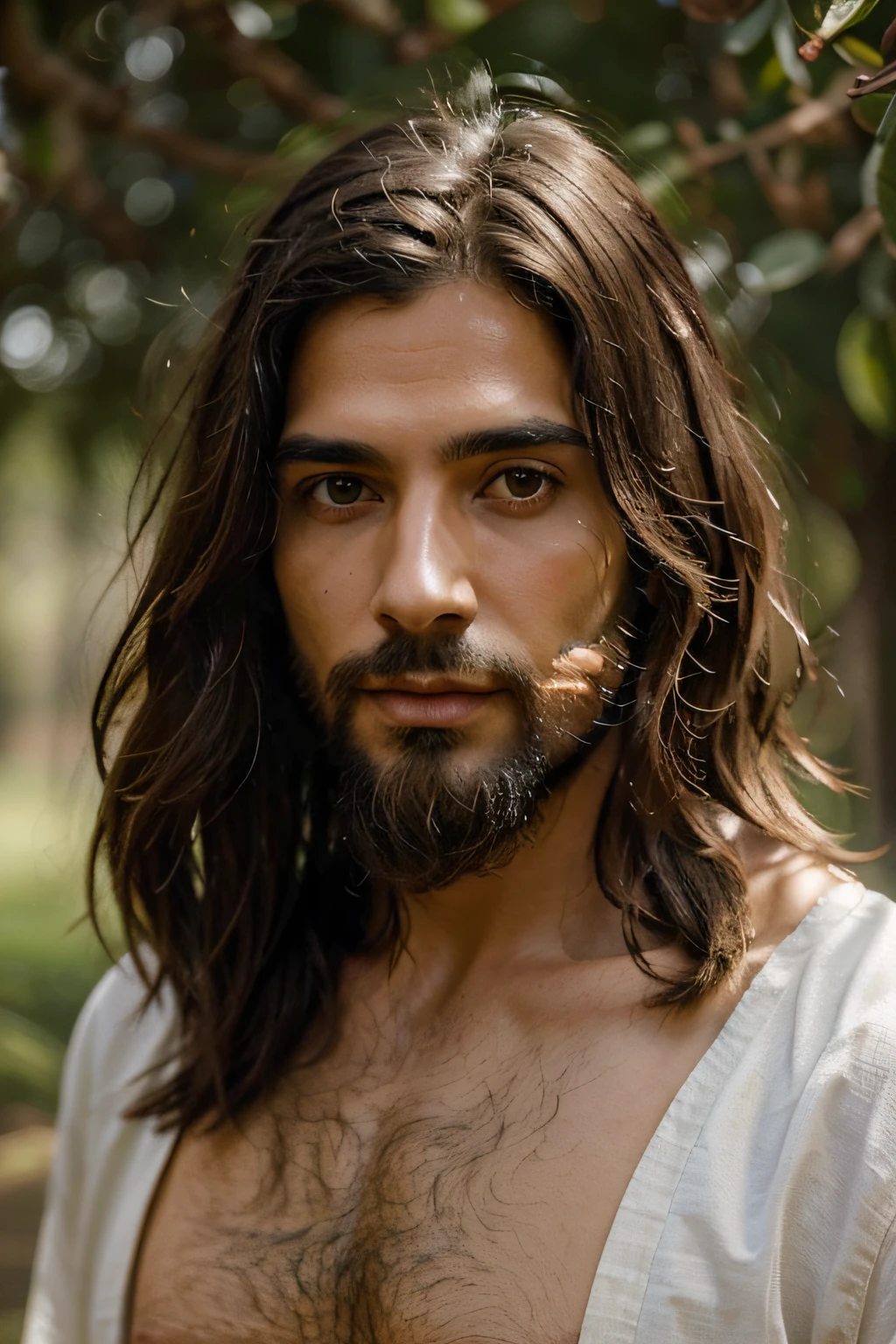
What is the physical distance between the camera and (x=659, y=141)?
6.77 feet

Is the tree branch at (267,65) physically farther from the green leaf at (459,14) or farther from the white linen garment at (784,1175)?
the white linen garment at (784,1175)

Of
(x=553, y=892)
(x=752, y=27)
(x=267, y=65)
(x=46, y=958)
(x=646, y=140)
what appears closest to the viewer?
(x=553, y=892)

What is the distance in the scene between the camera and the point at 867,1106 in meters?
1.30

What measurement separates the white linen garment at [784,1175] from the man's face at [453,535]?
1.31 ft

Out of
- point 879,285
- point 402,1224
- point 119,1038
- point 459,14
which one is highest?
point 459,14

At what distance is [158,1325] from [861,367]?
1.62 m

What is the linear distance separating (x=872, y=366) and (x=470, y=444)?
29.5 inches

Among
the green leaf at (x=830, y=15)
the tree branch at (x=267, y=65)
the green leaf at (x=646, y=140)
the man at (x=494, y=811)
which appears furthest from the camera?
the tree branch at (x=267, y=65)

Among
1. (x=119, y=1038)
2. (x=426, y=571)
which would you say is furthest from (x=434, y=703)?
(x=119, y=1038)

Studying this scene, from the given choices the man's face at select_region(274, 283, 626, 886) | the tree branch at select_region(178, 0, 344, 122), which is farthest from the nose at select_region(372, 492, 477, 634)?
the tree branch at select_region(178, 0, 344, 122)

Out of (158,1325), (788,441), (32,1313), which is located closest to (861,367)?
(788,441)

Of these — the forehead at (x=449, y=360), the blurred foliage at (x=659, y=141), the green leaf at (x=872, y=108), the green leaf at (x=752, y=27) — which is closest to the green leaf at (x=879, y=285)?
the blurred foliage at (x=659, y=141)

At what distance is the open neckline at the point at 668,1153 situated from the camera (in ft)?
4.32

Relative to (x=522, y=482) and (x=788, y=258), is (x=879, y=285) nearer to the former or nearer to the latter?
(x=788, y=258)
